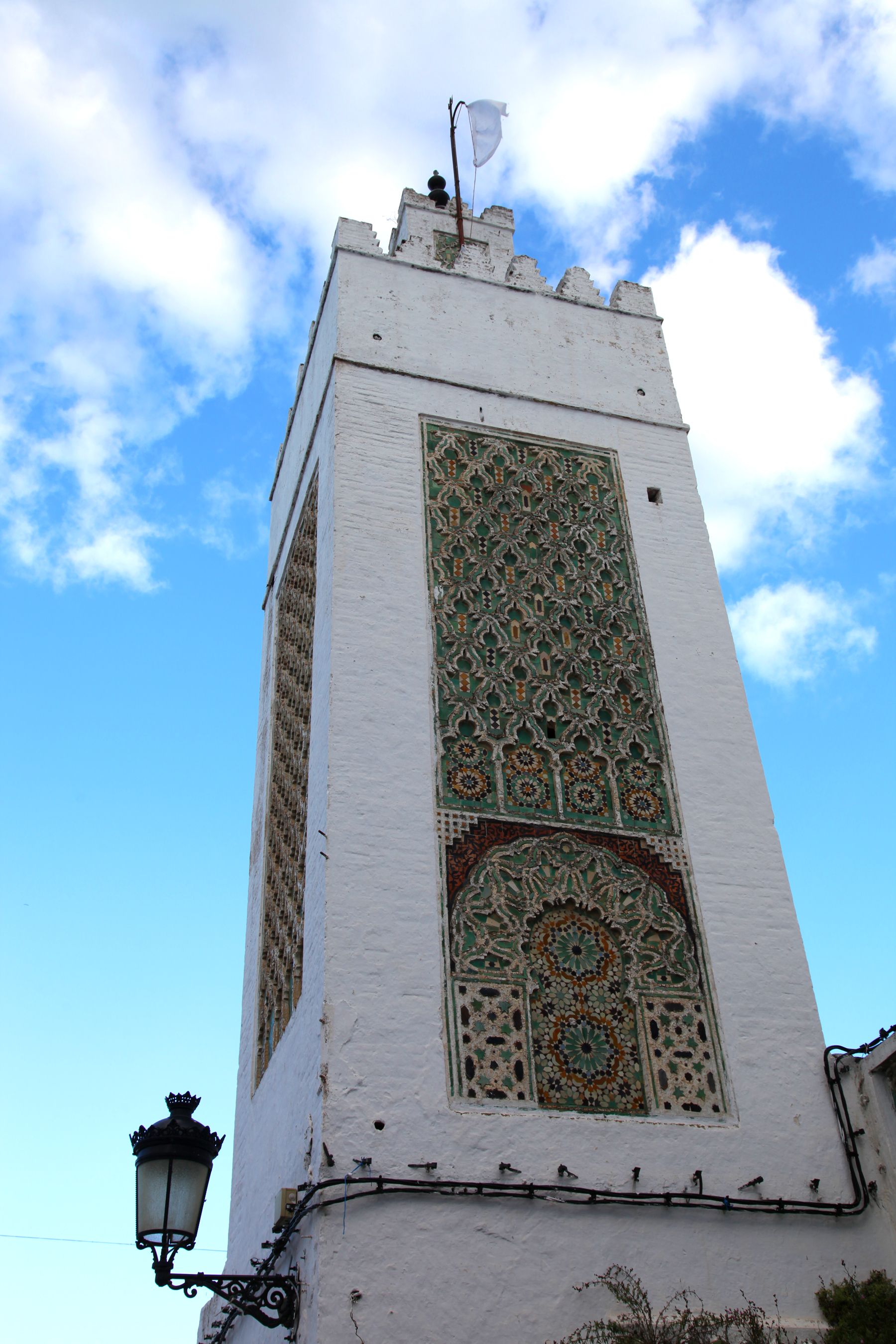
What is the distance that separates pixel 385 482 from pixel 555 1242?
11.7 ft

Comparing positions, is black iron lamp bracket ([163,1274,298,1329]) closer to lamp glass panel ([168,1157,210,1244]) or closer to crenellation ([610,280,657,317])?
lamp glass panel ([168,1157,210,1244])

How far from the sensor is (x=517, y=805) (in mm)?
5324

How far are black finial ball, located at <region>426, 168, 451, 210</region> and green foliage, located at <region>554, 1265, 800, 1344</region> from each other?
22.7ft

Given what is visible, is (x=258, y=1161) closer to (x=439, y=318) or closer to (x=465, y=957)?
(x=465, y=957)

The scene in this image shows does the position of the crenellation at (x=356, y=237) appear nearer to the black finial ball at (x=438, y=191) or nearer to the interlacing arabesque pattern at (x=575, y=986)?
the black finial ball at (x=438, y=191)

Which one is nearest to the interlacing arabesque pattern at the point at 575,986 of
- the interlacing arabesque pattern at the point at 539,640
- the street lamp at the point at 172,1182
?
the interlacing arabesque pattern at the point at 539,640

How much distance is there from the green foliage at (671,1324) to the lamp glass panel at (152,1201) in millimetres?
1444

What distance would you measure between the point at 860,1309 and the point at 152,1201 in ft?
8.09

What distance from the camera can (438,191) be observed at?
876cm

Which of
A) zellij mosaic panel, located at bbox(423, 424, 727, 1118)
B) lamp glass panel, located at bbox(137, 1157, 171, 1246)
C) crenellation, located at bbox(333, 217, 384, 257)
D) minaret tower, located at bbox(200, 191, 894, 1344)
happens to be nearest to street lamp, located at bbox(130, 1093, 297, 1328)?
lamp glass panel, located at bbox(137, 1157, 171, 1246)

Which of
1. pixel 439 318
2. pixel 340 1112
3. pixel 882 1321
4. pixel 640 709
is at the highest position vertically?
pixel 439 318

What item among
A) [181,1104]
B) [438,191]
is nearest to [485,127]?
[438,191]

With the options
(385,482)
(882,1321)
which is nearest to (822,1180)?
(882,1321)

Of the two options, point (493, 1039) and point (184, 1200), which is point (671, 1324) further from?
point (184, 1200)
